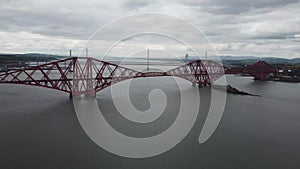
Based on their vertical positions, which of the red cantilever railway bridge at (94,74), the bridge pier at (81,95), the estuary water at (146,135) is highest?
the red cantilever railway bridge at (94,74)

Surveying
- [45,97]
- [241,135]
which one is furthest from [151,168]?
[45,97]

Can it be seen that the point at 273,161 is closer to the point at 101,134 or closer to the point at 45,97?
the point at 101,134

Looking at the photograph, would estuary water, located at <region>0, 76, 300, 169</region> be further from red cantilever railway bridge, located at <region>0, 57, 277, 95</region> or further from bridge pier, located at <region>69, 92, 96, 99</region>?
red cantilever railway bridge, located at <region>0, 57, 277, 95</region>

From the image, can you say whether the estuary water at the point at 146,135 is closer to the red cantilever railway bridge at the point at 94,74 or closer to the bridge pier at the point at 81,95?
the bridge pier at the point at 81,95

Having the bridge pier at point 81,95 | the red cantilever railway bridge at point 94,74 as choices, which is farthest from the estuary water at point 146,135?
the red cantilever railway bridge at point 94,74

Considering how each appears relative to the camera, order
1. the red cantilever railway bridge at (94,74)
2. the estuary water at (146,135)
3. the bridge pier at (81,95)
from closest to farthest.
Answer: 1. the estuary water at (146,135)
2. the red cantilever railway bridge at (94,74)
3. the bridge pier at (81,95)

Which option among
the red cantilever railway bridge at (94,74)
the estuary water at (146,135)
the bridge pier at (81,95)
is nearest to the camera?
the estuary water at (146,135)

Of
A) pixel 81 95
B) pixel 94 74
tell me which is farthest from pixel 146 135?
pixel 94 74
